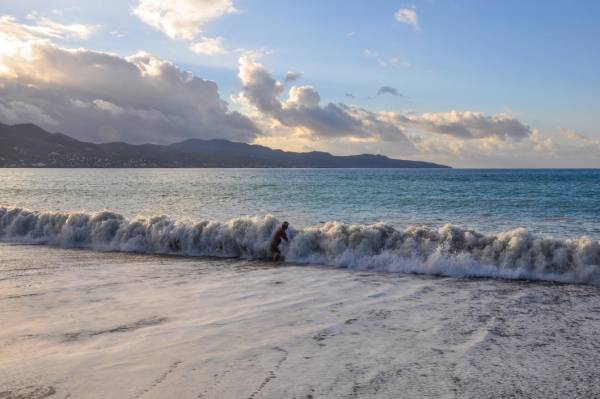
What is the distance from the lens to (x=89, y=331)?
8086 mm

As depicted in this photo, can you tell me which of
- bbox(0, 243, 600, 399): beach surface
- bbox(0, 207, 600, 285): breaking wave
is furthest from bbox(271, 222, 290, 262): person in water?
bbox(0, 243, 600, 399): beach surface

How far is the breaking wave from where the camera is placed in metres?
14.4

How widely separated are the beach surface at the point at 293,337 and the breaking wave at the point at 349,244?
144 centimetres

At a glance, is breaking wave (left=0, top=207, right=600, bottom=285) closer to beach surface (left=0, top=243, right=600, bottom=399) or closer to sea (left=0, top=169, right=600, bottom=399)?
sea (left=0, top=169, right=600, bottom=399)

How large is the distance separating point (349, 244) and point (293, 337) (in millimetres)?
9443

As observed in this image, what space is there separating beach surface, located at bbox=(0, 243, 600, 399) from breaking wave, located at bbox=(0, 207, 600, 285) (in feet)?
4.74

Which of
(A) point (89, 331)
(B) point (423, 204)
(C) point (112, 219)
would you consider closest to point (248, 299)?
(A) point (89, 331)

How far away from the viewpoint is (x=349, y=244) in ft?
55.9

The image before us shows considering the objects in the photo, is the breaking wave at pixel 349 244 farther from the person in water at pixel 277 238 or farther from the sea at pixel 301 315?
the person in water at pixel 277 238

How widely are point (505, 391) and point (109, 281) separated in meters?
10.4

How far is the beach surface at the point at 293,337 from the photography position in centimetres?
593

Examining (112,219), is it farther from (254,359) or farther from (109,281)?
(254,359)

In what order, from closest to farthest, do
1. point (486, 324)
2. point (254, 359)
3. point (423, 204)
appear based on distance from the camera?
point (254, 359) < point (486, 324) < point (423, 204)

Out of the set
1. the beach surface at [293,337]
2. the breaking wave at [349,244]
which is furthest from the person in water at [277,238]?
the beach surface at [293,337]
